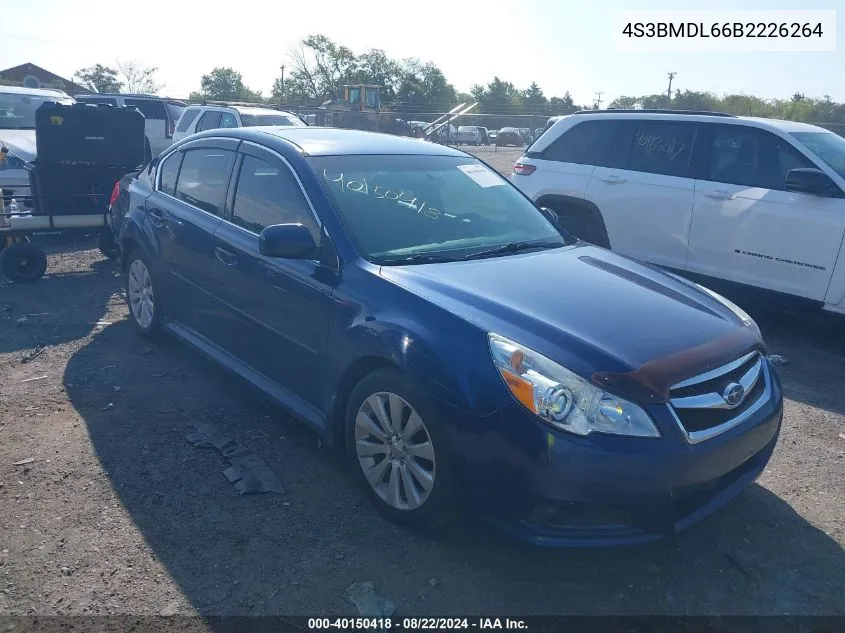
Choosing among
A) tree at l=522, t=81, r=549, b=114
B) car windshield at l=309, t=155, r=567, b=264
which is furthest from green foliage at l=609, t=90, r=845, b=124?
tree at l=522, t=81, r=549, b=114

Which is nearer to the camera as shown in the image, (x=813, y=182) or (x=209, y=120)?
(x=813, y=182)

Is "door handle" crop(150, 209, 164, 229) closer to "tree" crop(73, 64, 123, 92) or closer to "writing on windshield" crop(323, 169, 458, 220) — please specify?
"writing on windshield" crop(323, 169, 458, 220)

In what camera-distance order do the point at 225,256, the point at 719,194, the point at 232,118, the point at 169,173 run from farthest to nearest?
the point at 232,118 → the point at 719,194 → the point at 169,173 → the point at 225,256

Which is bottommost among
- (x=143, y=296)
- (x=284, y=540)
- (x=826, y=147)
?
(x=284, y=540)

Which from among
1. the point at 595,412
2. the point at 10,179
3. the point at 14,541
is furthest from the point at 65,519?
the point at 10,179

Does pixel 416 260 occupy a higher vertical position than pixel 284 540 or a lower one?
higher

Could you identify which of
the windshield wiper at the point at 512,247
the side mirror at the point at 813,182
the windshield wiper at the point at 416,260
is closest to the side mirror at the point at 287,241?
the windshield wiper at the point at 416,260

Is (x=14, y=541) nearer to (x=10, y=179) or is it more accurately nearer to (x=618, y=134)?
(x=618, y=134)

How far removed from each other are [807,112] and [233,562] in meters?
33.0

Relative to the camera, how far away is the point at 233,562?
3.16m

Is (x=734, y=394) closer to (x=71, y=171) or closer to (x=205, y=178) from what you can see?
(x=205, y=178)

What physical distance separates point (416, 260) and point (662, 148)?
4.43m

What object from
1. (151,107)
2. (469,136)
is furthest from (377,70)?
(151,107)

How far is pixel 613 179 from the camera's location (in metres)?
7.41
